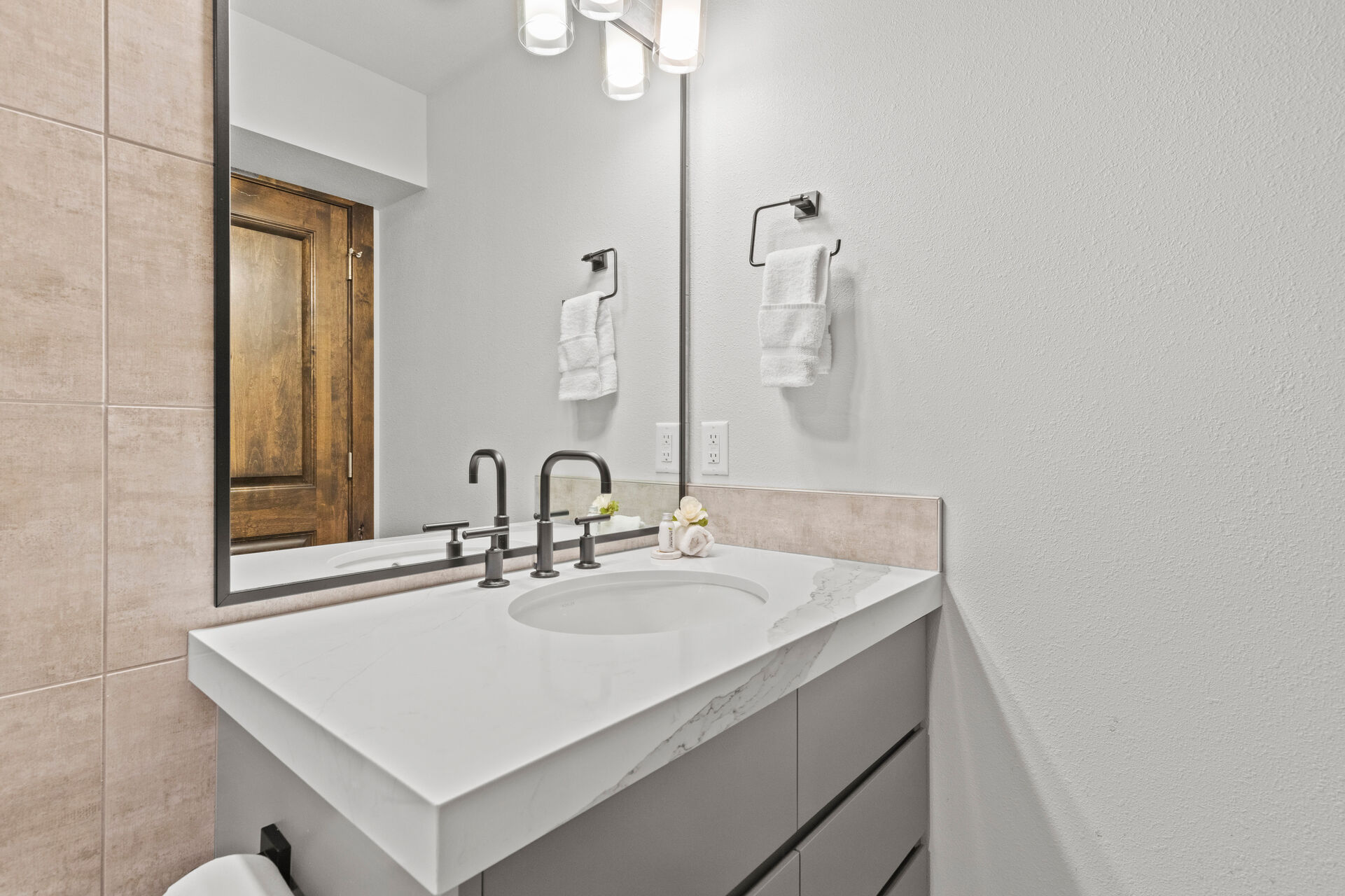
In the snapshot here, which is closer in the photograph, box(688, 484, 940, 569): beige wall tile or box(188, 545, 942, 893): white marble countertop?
box(188, 545, 942, 893): white marble countertop

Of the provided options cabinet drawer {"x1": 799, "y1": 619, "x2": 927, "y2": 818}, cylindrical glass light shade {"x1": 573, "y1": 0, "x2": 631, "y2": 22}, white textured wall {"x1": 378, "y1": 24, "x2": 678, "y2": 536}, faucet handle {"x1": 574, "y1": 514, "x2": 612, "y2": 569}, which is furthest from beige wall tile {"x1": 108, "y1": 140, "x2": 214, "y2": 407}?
cabinet drawer {"x1": 799, "y1": 619, "x2": 927, "y2": 818}

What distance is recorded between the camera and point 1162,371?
0.96 meters

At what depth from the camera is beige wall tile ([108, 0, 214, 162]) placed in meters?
0.75

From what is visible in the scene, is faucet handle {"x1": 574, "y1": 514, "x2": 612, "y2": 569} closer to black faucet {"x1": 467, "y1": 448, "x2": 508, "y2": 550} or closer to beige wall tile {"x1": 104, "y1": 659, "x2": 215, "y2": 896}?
black faucet {"x1": 467, "y1": 448, "x2": 508, "y2": 550}

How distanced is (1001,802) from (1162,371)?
75cm

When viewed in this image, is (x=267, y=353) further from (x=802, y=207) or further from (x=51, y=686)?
(x=802, y=207)

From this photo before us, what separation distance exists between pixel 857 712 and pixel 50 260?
116 cm

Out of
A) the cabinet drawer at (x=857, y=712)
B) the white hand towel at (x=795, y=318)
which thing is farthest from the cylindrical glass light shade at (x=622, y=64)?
the cabinet drawer at (x=857, y=712)

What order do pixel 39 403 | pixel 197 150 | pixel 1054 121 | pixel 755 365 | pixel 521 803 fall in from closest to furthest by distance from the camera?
pixel 521 803, pixel 39 403, pixel 197 150, pixel 1054 121, pixel 755 365

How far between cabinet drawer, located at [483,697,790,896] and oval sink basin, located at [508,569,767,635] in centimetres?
32

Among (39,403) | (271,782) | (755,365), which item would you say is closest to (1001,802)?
(755,365)

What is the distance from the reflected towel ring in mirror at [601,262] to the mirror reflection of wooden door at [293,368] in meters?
0.55

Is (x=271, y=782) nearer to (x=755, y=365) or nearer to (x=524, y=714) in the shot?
(x=524, y=714)

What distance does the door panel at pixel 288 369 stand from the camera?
2.77 feet
